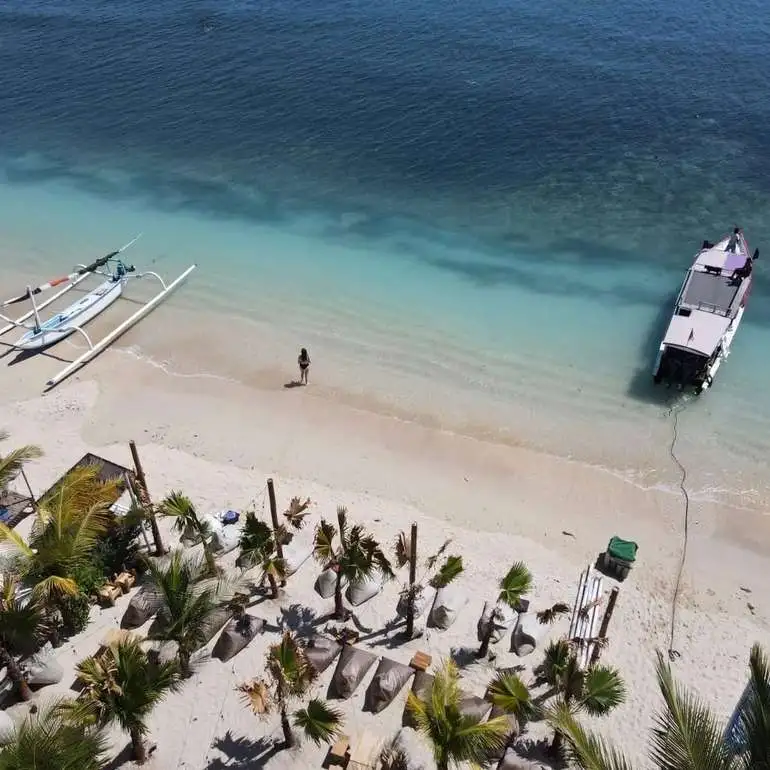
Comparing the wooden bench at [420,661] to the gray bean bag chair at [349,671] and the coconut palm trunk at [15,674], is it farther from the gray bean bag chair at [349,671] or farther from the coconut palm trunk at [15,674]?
the coconut palm trunk at [15,674]

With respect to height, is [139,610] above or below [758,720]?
below

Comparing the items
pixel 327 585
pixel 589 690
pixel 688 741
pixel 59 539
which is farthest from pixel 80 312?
pixel 688 741

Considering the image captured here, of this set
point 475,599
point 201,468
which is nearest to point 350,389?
point 201,468

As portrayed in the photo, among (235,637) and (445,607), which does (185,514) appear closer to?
(235,637)

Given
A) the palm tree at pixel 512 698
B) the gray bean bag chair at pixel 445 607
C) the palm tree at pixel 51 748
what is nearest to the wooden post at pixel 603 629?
the palm tree at pixel 512 698

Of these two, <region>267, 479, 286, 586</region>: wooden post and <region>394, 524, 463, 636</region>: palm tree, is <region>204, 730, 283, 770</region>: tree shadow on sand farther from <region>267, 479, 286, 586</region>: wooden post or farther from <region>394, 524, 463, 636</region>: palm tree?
<region>394, 524, 463, 636</region>: palm tree
